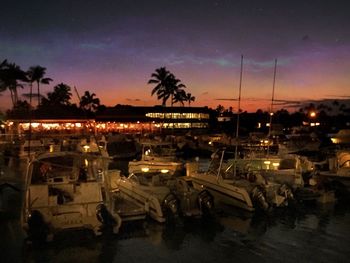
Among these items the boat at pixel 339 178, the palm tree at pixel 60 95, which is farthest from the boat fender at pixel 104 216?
the palm tree at pixel 60 95

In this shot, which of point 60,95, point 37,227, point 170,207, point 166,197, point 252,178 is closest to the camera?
point 37,227

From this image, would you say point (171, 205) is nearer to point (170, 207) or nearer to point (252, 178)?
point (170, 207)

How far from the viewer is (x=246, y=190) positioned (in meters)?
18.1

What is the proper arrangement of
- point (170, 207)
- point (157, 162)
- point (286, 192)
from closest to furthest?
point (170, 207), point (286, 192), point (157, 162)

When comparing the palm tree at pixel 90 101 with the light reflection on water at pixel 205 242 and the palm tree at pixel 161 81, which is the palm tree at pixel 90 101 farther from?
the light reflection on water at pixel 205 242

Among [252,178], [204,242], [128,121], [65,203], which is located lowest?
[204,242]

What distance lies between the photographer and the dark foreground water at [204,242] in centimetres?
1280

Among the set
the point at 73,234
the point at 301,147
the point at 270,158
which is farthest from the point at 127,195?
the point at 301,147

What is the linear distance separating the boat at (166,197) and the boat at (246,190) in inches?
76.3

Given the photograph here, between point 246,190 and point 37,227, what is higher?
point 246,190

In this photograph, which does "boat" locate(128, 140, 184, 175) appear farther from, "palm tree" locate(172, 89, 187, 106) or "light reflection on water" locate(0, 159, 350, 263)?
"palm tree" locate(172, 89, 187, 106)

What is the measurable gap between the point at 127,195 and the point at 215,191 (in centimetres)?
447

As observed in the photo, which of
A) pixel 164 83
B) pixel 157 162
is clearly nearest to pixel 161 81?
pixel 164 83

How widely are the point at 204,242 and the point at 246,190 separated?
4.48m
